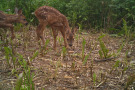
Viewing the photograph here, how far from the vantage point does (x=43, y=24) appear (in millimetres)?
5211

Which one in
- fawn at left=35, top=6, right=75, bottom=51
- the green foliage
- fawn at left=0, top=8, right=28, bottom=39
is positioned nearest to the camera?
fawn at left=35, top=6, right=75, bottom=51

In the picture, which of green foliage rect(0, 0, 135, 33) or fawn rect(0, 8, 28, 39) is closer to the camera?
fawn rect(0, 8, 28, 39)

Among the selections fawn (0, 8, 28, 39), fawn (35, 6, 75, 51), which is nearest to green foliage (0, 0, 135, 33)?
fawn (0, 8, 28, 39)

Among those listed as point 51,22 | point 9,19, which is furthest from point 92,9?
point 9,19

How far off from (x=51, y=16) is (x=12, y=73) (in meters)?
2.57

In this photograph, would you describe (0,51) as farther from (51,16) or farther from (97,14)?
(97,14)

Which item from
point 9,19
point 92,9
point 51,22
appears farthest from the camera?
point 92,9

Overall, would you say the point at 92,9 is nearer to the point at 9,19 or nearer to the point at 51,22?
the point at 51,22

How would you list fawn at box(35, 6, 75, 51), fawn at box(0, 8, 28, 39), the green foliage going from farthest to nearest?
the green foliage, fawn at box(0, 8, 28, 39), fawn at box(35, 6, 75, 51)

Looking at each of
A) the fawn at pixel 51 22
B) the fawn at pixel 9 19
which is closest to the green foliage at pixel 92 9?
the fawn at pixel 9 19

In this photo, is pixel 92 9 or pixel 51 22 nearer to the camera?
pixel 51 22

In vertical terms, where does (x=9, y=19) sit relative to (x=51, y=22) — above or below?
above

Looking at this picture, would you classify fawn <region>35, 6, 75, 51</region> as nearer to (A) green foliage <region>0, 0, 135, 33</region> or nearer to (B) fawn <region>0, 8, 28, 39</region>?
(B) fawn <region>0, 8, 28, 39</region>

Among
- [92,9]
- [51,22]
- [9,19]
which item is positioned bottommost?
[51,22]
